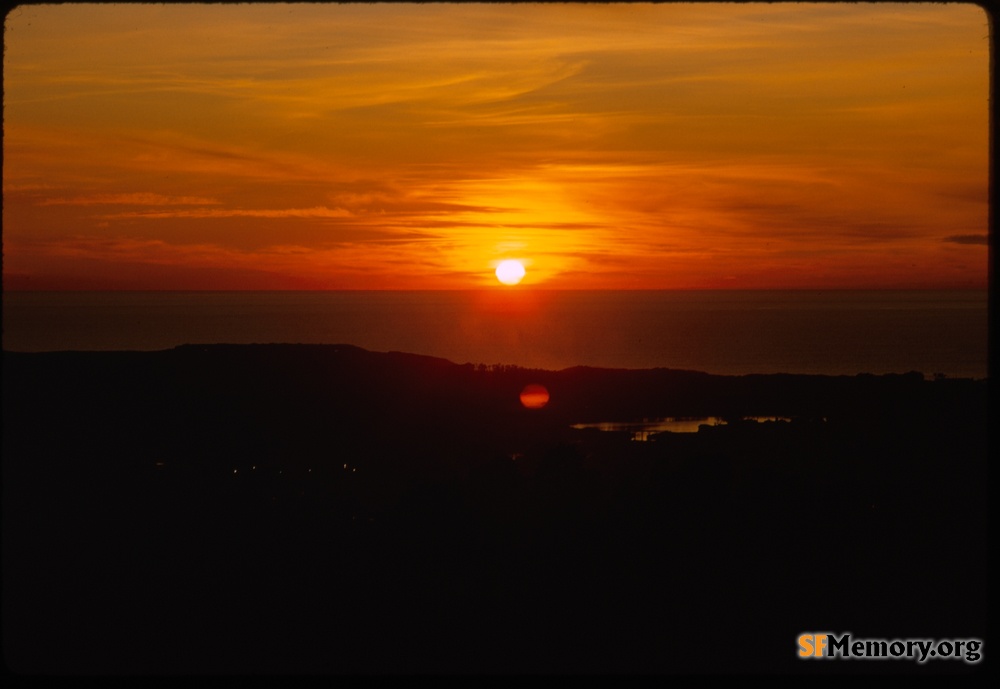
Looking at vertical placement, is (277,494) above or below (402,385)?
below

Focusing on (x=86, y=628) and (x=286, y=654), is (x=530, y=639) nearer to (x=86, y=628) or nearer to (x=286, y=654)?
Result: (x=286, y=654)

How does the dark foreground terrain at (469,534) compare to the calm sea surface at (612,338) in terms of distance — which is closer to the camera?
the dark foreground terrain at (469,534)

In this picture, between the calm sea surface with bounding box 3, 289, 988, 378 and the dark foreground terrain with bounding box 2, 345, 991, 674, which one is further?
the calm sea surface with bounding box 3, 289, 988, 378

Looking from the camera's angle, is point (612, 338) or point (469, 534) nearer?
point (469, 534)

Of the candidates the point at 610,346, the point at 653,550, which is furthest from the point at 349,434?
the point at 610,346

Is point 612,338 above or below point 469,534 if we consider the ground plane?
above

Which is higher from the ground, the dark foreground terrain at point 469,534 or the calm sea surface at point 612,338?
the calm sea surface at point 612,338

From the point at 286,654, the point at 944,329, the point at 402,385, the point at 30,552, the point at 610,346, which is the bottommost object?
the point at 286,654

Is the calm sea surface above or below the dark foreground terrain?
above
